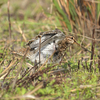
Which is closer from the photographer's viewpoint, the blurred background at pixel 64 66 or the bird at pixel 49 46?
the blurred background at pixel 64 66

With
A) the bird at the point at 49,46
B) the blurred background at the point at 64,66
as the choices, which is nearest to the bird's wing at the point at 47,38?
the bird at the point at 49,46

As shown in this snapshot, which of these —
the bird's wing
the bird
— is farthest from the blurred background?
the bird's wing

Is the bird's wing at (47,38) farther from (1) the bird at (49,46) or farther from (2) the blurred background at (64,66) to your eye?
(2) the blurred background at (64,66)

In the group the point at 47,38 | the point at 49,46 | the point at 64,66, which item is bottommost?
the point at 64,66

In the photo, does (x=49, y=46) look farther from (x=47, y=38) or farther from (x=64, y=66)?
(x=64, y=66)

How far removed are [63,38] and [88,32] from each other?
1386mm

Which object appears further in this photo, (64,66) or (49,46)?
(64,66)

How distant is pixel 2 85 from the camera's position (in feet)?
7.41

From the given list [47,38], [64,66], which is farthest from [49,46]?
[64,66]

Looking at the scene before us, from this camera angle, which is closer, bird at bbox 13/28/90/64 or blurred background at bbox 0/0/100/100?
blurred background at bbox 0/0/100/100

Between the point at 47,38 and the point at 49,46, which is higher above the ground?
the point at 47,38

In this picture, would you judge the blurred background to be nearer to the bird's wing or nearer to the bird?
the bird

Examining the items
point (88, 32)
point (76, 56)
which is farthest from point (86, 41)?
point (76, 56)

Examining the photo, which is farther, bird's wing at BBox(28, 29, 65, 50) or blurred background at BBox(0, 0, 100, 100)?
bird's wing at BBox(28, 29, 65, 50)
